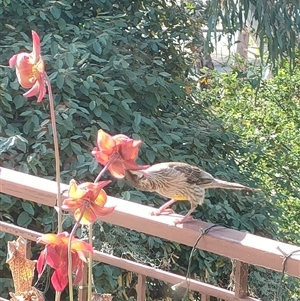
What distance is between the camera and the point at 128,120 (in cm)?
300

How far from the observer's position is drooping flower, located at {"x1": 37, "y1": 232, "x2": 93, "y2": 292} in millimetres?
813

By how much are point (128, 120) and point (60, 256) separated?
219 cm

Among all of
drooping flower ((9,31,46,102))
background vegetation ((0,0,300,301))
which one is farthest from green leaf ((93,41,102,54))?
drooping flower ((9,31,46,102))

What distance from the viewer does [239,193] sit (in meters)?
3.20

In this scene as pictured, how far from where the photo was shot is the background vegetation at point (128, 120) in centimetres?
269

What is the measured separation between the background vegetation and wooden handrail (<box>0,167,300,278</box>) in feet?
3.53

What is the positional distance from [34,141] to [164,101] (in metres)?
0.70

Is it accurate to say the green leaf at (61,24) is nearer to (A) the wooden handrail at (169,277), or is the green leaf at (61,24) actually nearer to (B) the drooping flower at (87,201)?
(A) the wooden handrail at (169,277)

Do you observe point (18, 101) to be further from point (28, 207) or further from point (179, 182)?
point (179, 182)

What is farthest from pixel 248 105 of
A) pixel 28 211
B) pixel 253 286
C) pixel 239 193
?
pixel 28 211

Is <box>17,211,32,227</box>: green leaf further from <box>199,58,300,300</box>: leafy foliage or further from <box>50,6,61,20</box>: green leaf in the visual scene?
<box>199,58,300,300</box>: leafy foliage

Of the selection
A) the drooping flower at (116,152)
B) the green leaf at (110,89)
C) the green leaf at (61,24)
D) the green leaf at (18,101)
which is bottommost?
the green leaf at (18,101)

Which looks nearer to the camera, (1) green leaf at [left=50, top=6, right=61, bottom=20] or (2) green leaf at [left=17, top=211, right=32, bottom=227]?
(2) green leaf at [left=17, top=211, right=32, bottom=227]

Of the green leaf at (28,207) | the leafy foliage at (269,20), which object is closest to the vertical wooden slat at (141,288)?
the green leaf at (28,207)
